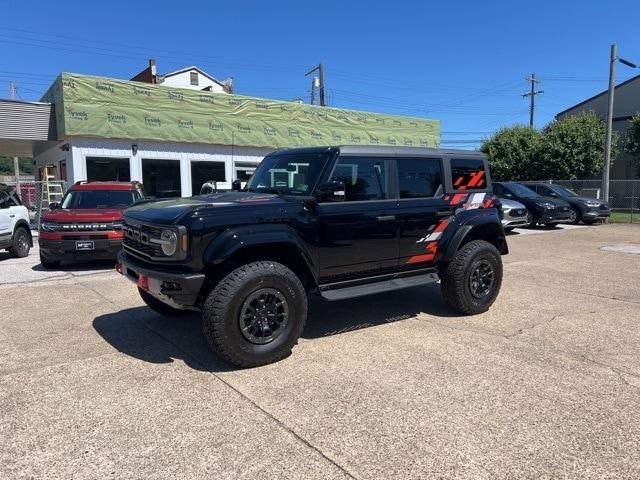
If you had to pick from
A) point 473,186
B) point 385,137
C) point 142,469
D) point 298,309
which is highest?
point 385,137

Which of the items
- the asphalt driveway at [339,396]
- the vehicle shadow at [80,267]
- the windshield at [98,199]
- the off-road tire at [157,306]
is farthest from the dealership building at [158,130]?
the off-road tire at [157,306]

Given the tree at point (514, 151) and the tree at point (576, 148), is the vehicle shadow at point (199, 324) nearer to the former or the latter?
the tree at point (576, 148)

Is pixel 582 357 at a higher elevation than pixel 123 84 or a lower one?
lower

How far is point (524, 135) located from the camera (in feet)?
103

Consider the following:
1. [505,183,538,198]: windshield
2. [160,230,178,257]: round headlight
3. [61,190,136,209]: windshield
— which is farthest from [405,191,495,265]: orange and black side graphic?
[505,183,538,198]: windshield

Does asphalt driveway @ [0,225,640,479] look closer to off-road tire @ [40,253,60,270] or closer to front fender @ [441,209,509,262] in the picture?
front fender @ [441,209,509,262]

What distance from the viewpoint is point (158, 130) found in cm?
1762

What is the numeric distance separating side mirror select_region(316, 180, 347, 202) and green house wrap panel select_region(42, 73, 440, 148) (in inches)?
543

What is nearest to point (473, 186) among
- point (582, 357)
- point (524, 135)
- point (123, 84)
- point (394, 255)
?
point (394, 255)

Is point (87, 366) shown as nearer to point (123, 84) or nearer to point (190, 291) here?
point (190, 291)

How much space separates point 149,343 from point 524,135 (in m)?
31.0

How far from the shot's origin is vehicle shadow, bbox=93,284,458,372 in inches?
189

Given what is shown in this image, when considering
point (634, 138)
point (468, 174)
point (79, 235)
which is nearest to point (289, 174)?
point (468, 174)

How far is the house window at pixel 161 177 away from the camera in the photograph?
1791 cm
